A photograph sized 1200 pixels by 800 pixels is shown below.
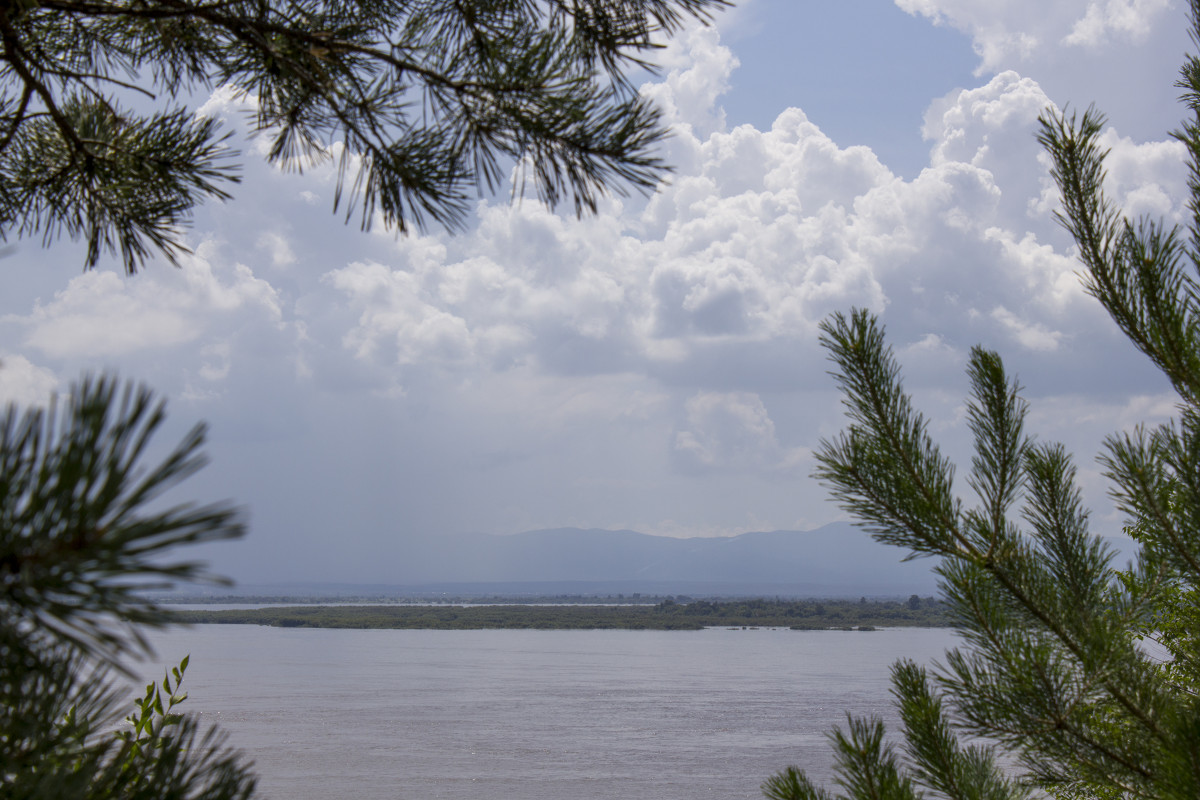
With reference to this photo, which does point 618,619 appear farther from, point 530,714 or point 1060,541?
point 1060,541

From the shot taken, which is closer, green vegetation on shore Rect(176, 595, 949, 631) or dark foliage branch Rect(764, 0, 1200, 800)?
dark foliage branch Rect(764, 0, 1200, 800)

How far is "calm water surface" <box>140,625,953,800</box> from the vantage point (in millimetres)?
22312

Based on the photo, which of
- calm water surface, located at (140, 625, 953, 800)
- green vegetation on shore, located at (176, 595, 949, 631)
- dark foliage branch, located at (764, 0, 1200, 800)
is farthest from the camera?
green vegetation on shore, located at (176, 595, 949, 631)

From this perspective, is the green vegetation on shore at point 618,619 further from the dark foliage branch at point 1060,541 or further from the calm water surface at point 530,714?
the dark foliage branch at point 1060,541

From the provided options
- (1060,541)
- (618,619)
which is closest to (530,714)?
(1060,541)

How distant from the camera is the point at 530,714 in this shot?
30.5 metres

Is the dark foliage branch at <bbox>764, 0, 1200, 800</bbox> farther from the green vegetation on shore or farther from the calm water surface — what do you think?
the green vegetation on shore

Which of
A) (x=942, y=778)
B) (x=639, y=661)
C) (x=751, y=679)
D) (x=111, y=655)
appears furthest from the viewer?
(x=639, y=661)

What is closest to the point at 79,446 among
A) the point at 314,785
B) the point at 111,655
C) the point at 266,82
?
the point at 111,655

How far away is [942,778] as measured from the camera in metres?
2.94

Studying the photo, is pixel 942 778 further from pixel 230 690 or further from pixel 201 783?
pixel 230 690

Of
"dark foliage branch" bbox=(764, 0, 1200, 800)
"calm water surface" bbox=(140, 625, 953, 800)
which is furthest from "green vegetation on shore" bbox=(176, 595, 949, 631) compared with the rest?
"dark foliage branch" bbox=(764, 0, 1200, 800)

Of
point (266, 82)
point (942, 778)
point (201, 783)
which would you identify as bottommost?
point (942, 778)

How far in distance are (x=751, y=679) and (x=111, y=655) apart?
40772 mm
